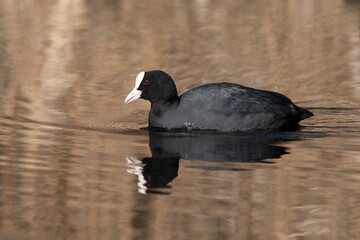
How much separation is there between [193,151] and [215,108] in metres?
1.00

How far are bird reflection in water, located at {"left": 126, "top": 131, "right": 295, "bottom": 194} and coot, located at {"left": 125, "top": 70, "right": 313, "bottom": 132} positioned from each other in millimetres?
151

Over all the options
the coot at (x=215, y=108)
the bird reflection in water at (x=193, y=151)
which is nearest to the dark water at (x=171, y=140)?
the bird reflection in water at (x=193, y=151)

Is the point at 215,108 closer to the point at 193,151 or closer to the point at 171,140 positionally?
the point at 171,140

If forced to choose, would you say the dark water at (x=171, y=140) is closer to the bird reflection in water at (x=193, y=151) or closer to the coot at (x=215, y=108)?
the bird reflection in water at (x=193, y=151)

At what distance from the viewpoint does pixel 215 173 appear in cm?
674

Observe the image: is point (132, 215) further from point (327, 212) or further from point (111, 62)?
point (111, 62)

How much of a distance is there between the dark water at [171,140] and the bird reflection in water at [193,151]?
16mm

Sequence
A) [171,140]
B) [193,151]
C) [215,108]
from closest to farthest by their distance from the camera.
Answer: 1. [193,151]
2. [171,140]
3. [215,108]

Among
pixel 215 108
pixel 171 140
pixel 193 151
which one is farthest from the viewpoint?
pixel 215 108

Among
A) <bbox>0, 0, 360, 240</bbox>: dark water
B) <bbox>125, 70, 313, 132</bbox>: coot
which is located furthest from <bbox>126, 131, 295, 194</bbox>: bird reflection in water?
<bbox>125, 70, 313, 132</bbox>: coot

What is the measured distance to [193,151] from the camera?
25.2ft

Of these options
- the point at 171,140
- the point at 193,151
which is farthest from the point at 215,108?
the point at 193,151

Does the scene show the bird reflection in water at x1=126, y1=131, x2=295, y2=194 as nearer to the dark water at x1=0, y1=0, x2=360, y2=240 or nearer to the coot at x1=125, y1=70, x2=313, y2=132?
the dark water at x1=0, y1=0, x2=360, y2=240

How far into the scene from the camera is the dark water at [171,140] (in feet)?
18.0
